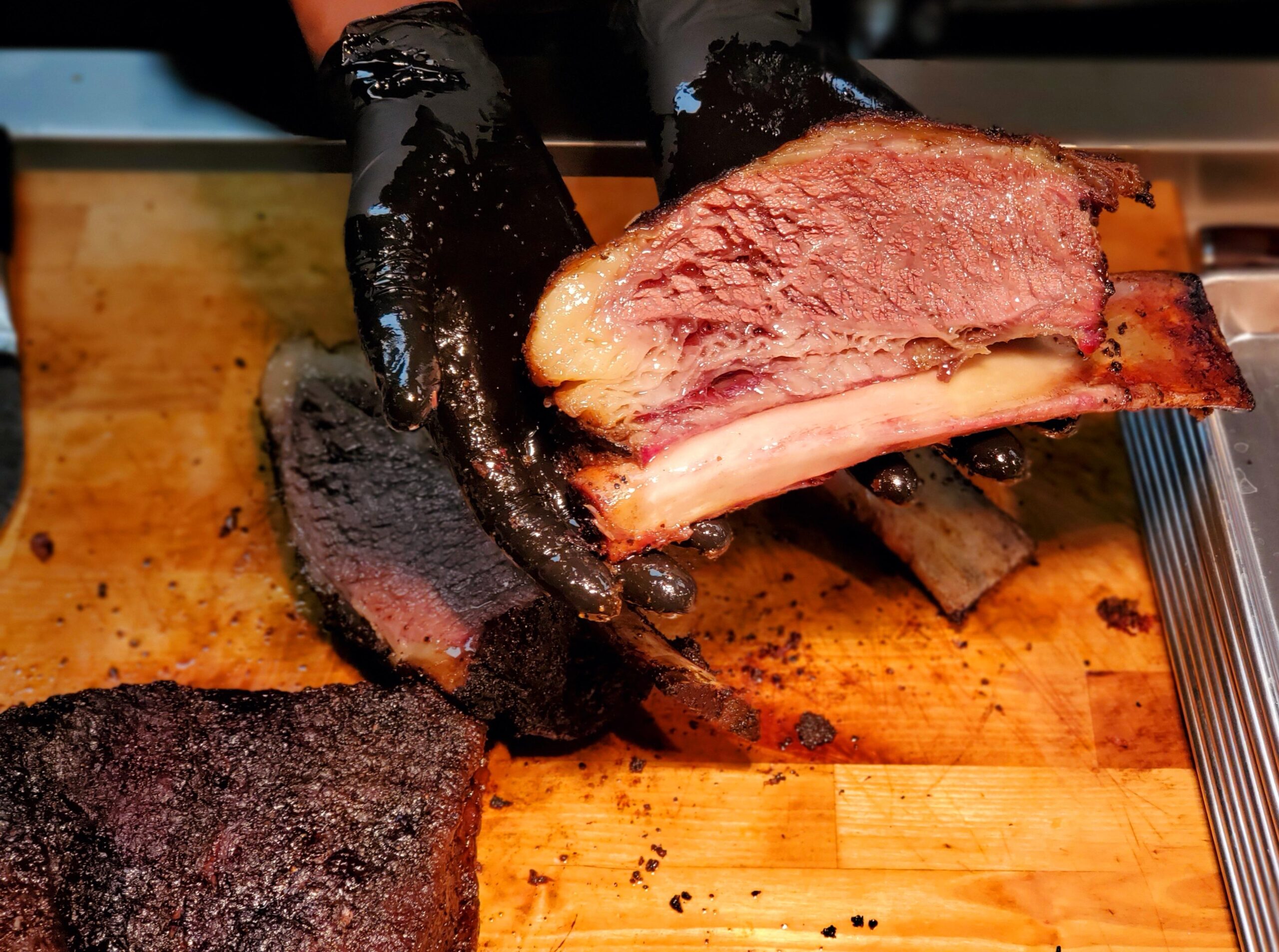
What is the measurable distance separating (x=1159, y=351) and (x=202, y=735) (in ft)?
8.37

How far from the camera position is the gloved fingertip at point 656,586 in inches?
92.3

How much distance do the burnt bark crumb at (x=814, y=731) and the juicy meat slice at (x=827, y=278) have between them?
0.89 metres

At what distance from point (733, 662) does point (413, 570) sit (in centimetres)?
91

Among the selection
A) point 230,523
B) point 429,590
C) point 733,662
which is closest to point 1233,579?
point 733,662

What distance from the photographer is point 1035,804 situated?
8.86 ft

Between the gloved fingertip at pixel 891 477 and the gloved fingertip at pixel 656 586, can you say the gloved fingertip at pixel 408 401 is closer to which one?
the gloved fingertip at pixel 656 586

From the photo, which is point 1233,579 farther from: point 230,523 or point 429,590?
point 230,523

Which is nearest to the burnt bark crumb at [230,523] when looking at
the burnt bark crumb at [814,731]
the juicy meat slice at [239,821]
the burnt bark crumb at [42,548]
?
the burnt bark crumb at [42,548]

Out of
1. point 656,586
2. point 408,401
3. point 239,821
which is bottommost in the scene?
point 239,821

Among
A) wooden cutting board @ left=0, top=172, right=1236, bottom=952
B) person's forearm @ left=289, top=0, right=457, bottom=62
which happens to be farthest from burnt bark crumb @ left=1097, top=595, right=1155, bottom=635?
person's forearm @ left=289, top=0, right=457, bottom=62

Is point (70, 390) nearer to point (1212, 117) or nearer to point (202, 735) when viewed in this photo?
point (202, 735)

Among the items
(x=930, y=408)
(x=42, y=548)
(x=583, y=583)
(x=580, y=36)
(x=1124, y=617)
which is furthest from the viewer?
(x=580, y=36)

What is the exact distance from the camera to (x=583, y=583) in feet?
7.43

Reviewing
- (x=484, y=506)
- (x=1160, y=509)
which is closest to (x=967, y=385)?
(x=1160, y=509)
